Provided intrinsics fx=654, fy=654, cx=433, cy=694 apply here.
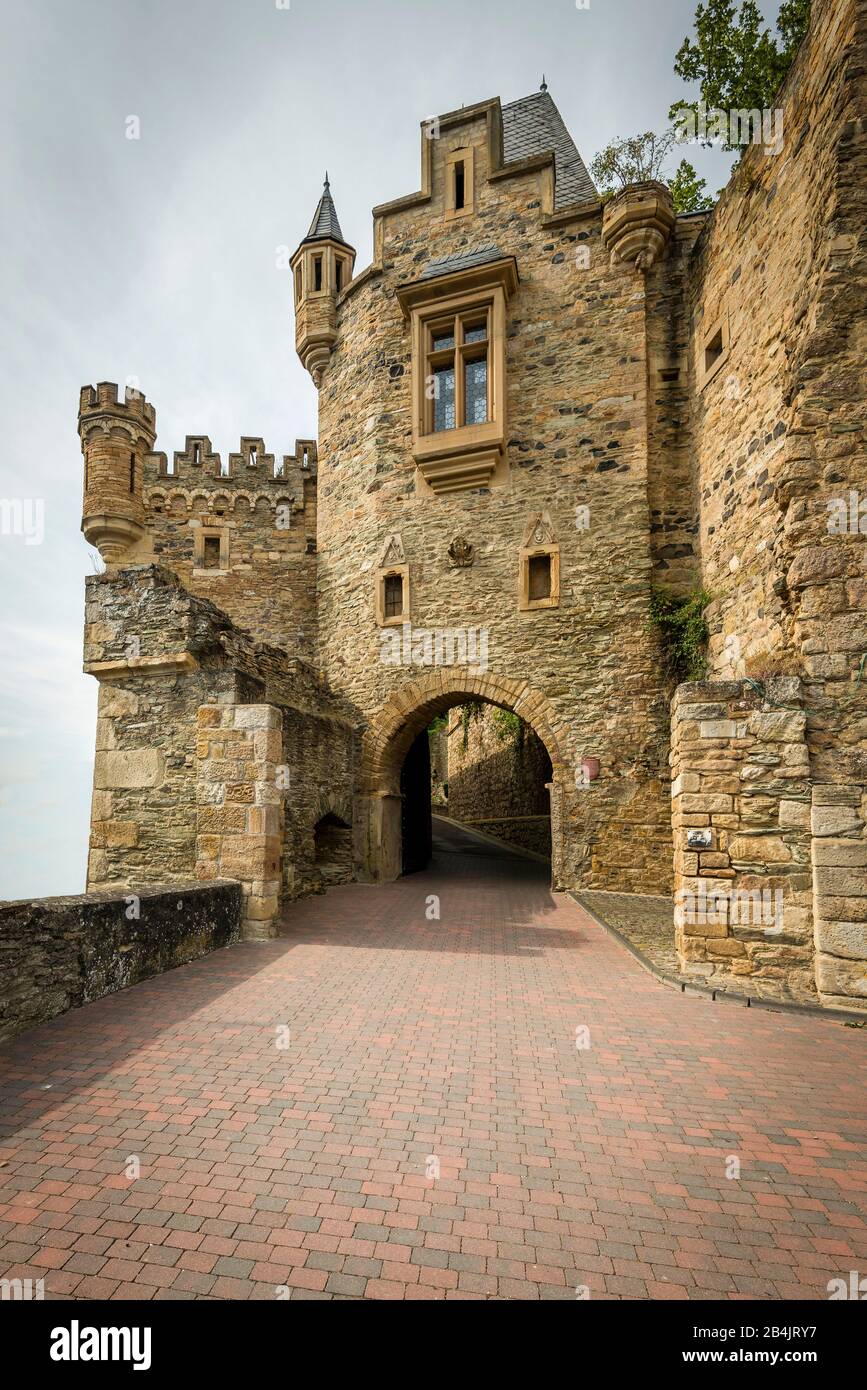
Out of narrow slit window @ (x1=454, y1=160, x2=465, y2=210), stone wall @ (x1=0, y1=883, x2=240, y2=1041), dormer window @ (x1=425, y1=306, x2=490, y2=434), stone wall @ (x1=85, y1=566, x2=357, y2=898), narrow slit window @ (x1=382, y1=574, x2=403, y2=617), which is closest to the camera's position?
stone wall @ (x1=0, y1=883, x2=240, y2=1041)

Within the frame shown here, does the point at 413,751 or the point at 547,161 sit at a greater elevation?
the point at 547,161

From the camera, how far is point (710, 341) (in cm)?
980

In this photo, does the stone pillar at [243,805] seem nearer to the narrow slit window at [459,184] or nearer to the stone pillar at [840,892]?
the stone pillar at [840,892]

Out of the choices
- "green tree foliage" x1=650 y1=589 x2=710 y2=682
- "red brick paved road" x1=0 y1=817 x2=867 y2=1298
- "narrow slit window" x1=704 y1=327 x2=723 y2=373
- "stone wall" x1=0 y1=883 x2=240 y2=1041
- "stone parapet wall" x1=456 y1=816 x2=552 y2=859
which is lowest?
"stone parapet wall" x1=456 y1=816 x2=552 y2=859

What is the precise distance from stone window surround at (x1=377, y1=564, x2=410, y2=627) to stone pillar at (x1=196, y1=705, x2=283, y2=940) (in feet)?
16.9

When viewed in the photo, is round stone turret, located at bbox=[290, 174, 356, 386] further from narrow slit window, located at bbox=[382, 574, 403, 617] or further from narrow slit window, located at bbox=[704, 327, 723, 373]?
narrow slit window, located at bbox=[704, 327, 723, 373]

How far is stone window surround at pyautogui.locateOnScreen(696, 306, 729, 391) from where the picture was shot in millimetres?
9227

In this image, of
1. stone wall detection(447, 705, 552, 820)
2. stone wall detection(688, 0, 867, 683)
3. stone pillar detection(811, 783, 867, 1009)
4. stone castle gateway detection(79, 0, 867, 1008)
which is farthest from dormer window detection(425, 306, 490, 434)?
stone wall detection(447, 705, 552, 820)

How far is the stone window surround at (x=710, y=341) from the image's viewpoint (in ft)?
30.3

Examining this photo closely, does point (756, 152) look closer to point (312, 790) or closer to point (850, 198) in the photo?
point (850, 198)

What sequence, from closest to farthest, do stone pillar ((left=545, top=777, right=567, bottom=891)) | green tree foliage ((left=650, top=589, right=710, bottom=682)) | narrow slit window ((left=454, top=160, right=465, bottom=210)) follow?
green tree foliage ((left=650, top=589, right=710, bottom=682))
stone pillar ((left=545, top=777, right=567, bottom=891))
narrow slit window ((left=454, top=160, right=465, bottom=210))
